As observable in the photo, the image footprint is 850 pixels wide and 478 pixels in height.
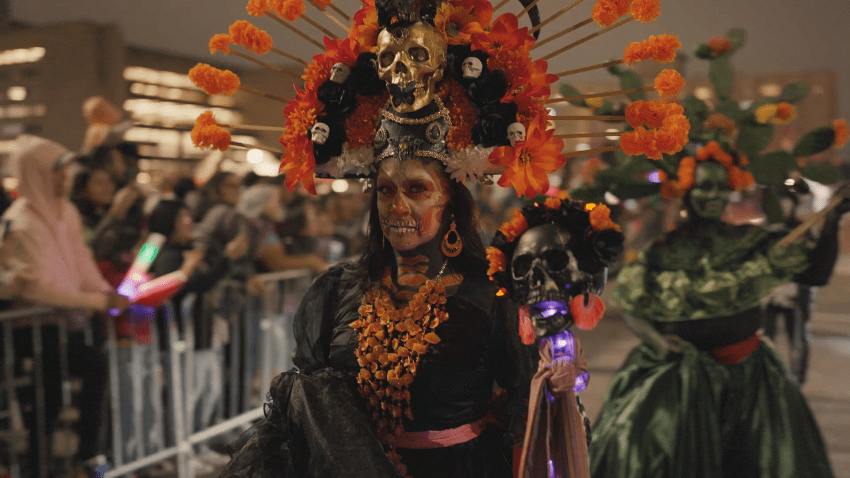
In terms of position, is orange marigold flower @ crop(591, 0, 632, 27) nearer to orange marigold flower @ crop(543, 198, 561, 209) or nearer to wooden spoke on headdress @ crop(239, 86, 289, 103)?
orange marigold flower @ crop(543, 198, 561, 209)

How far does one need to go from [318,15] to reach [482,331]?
1.22 meters

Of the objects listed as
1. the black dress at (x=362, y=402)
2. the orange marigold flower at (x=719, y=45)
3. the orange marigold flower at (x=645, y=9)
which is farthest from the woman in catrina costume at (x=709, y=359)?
the orange marigold flower at (x=645, y=9)

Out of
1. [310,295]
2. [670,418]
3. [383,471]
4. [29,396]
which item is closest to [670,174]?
[670,418]

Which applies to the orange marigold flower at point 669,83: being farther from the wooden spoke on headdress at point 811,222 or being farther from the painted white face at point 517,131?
the wooden spoke on headdress at point 811,222

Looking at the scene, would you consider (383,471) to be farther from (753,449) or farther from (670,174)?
(670,174)

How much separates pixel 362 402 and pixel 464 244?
481mm

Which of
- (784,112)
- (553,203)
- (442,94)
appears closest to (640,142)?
(553,203)

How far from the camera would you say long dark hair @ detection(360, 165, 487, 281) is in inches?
70.5

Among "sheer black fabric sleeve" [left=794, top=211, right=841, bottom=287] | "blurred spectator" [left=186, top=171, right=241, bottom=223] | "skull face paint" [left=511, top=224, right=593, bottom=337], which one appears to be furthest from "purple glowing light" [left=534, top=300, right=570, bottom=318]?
"blurred spectator" [left=186, top=171, right=241, bottom=223]

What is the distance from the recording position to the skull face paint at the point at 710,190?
3.13m

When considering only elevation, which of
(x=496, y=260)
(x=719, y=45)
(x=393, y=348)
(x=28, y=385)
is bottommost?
(x=28, y=385)

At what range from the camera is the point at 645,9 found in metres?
1.47

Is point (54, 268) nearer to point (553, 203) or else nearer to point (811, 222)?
point (553, 203)

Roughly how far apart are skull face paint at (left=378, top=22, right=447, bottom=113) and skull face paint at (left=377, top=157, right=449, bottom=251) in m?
0.14
